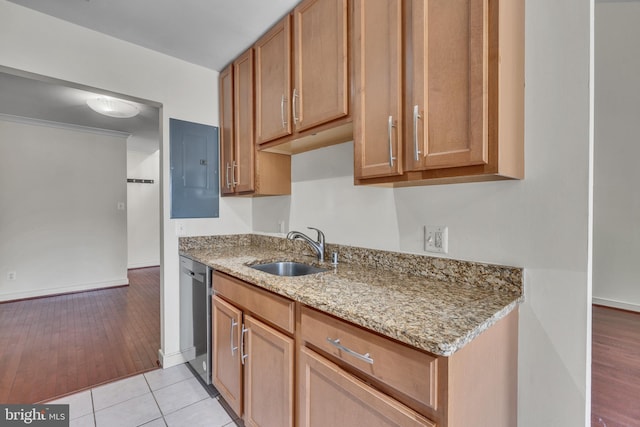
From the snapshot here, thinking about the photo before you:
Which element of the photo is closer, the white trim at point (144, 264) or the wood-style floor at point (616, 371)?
the wood-style floor at point (616, 371)

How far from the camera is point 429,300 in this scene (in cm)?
105

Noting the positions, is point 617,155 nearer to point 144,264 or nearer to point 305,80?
point 305,80

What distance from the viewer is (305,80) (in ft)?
5.37

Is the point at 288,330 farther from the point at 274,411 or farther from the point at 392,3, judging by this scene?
the point at 392,3

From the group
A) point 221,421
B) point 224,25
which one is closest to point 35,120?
point 224,25

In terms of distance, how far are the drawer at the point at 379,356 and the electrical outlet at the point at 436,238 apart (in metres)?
0.64

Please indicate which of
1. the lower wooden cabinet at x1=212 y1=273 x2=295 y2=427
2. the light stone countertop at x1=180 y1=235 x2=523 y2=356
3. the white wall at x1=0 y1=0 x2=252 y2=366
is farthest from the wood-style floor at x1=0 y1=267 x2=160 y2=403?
the light stone countertop at x1=180 y1=235 x2=523 y2=356

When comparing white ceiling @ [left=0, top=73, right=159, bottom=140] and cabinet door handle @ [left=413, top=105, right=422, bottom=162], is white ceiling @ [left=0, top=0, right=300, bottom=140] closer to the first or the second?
white ceiling @ [left=0, top=73, right=159, bottom=140]

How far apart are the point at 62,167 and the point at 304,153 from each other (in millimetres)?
4110

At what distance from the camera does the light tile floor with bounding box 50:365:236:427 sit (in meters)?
1.67

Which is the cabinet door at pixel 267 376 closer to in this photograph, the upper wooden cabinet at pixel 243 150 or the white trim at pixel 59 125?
the upper wooden cabinet at pixel 243 150

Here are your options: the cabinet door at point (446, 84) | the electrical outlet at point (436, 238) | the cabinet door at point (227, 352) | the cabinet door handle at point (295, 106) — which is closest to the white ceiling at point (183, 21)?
the cabinet door handle at point (295, 106)

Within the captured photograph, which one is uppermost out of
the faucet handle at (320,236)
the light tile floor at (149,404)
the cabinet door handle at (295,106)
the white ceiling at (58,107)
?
the white ceiling at (58,107)

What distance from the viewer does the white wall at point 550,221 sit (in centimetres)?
101
